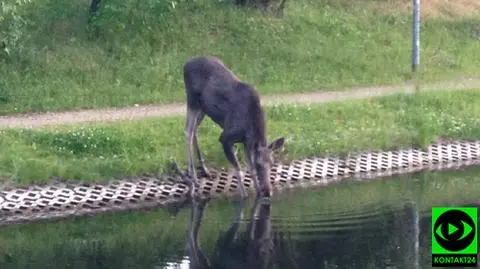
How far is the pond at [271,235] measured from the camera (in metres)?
15.4

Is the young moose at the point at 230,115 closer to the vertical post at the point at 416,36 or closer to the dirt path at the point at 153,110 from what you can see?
the dirt path at the point at 153,110

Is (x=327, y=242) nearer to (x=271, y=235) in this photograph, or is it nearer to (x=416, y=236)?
(x=271, y=235)

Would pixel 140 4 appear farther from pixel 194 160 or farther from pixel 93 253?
pixel 93 253

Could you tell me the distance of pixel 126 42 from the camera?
27.2 metres

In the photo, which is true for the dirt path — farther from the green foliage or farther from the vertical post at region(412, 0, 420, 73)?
the green foliage

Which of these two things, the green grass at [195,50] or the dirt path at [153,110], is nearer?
the dirt path at [153,110]

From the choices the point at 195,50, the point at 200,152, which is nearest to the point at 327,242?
the point at 200,152

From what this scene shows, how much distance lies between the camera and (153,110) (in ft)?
77.5

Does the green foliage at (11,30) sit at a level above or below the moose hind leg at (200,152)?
above

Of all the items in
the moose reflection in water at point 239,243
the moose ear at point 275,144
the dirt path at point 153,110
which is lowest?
the dirt path at point 153,110

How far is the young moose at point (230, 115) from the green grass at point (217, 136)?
0.94 metres

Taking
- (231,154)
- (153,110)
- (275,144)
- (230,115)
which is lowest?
(153,110)

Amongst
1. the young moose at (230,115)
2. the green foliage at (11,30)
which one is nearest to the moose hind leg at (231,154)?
the young moose at (230,115)

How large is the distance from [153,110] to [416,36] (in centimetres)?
706
